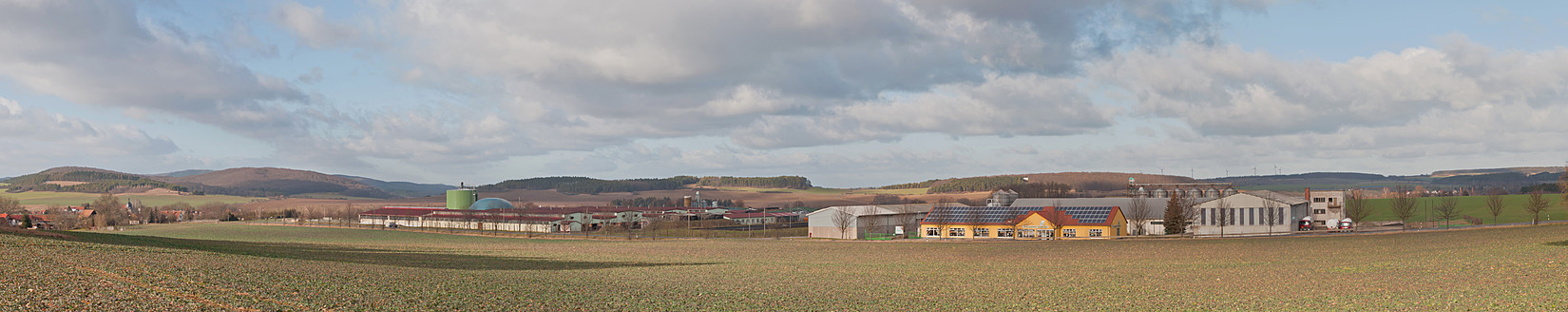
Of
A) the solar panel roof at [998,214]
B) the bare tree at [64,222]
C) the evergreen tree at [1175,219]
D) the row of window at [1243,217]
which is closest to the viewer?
the evergreen tree at [1175,219]

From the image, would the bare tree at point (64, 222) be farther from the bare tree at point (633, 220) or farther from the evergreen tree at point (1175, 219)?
the evergreen tree at point (1175, 219)

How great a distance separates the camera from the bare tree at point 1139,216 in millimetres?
91000

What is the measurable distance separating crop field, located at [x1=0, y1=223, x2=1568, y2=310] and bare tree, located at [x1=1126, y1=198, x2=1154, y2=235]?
39309 mm

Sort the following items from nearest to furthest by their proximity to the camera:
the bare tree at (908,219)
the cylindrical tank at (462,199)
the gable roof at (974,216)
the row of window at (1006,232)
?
the row of window at (1006,232) < the gable roof at (974,216) < the bare tree at (908,219) < the cylindrical tank at (462,199)

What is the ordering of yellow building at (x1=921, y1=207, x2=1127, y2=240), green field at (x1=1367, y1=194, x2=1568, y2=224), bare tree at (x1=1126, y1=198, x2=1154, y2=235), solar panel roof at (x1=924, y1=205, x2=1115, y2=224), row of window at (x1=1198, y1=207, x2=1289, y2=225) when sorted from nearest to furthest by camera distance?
yellow building at (x1=921, y1=207, x2=1127, y2=240), solar panel roof at (x1=924, y1=205, x2=1115, y2=224), bare tree at (x1=1126, y1=198, x2=1154, y2=235), row of window at (x1=1198, y1=207, x2=1289, y2=225), green field at (x1=1367, y1=194, x2=1568, y2=224)

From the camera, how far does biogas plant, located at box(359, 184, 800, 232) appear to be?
124 m

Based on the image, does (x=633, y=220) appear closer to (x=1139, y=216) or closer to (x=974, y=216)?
(x=974, y=216)

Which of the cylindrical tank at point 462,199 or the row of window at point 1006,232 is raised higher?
the cylindrical tank at point 462,199

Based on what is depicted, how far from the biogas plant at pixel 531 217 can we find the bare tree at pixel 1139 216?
5004cm

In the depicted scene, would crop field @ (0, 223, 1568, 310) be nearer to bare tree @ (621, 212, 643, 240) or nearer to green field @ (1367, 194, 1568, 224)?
green field @ (1367, 194, 1568, 224)

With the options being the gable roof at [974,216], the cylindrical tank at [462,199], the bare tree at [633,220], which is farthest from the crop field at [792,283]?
the cylindrical tank at [462,199]

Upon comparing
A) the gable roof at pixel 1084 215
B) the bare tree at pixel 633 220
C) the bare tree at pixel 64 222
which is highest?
the gable roof at pixel 1084 215

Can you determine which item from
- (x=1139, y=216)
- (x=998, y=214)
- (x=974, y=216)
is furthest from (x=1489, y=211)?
(x=974, y=216)

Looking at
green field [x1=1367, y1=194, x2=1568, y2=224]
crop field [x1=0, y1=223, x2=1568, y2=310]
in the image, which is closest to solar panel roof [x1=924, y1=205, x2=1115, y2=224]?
crop field [x1=0, y1=223, x2=1568, y2=310]
